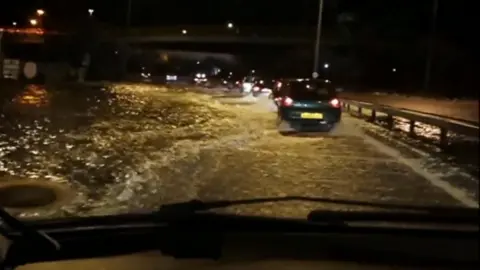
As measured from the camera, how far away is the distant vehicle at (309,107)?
81.2ft

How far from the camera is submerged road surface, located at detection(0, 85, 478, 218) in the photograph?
10.7 m

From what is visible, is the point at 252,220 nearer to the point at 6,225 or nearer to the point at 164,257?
the point at 164,257

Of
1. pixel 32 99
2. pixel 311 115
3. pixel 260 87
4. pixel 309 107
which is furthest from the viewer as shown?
pixel 260 87

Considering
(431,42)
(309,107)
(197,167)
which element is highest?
(431,42)

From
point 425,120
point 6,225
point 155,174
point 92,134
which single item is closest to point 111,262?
point 6,225

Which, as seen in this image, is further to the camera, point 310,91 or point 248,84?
point 248,84

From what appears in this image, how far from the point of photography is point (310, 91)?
25.7 m

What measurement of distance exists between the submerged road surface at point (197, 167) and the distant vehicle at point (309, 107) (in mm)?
578

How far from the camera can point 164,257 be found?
454 cm

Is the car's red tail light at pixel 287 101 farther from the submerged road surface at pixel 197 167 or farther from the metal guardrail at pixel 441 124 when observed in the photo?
the metal guardrail at pixel 441 124

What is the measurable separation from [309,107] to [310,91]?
0.94 m

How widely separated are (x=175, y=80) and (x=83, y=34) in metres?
27.0

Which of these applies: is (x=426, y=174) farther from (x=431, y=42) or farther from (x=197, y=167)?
(x=197, y=167)

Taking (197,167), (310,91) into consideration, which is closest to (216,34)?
(310,91)
